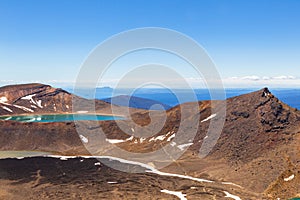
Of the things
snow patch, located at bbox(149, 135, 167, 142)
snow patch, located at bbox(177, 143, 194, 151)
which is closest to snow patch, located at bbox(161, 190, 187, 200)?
snow patch, located at bbox(177, 143, 194, 151)

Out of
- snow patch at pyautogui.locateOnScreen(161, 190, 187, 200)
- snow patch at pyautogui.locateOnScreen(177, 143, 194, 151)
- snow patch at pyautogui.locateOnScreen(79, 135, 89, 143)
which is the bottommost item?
snow patch at pyautogui.locateOnScreen(161, 190, 187, 200)

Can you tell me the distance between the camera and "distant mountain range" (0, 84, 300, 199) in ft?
244

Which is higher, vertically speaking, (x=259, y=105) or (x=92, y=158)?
(x=259, y=105)

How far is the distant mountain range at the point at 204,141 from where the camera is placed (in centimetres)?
7450

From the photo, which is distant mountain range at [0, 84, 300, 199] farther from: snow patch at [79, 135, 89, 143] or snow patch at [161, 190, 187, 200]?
snow patch at [161, 190, 187, 200]

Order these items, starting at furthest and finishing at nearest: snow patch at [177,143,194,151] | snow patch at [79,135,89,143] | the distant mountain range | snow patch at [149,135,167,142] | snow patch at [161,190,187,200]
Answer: snow patch at [79,135,89,143], snow patch at [149,135,167,142], snow patch at [177,143,194,151], the distant mountain range, snow patch at [161,190,187,200]

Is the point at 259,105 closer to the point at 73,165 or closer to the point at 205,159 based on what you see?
the point at 205,159

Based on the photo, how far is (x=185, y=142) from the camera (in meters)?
107

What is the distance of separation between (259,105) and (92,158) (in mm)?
59311

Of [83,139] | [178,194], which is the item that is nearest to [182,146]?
[178,194]

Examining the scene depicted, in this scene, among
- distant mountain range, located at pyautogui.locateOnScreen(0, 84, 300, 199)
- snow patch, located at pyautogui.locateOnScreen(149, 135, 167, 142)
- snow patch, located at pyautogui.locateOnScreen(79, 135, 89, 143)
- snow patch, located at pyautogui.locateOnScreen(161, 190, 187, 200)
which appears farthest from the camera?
snow patch, located at pyautogui.locateOnScreen(79, 135, 89, 143)

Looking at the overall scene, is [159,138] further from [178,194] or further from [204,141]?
[178,194]

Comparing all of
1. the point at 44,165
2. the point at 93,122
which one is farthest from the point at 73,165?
the point at 93,122

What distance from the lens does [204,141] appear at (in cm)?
10550
